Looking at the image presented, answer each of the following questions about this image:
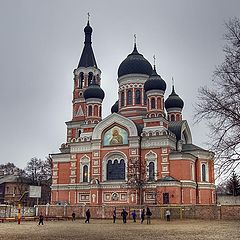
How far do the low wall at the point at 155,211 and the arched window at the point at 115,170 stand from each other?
748 cm

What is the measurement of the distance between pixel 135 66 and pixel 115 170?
14745 millimetres

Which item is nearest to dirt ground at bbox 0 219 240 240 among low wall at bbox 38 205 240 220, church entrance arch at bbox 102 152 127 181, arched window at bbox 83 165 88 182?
low wall at bbox 38 205 240 220

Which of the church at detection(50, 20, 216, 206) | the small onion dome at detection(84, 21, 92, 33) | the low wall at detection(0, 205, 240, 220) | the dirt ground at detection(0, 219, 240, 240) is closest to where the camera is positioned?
the dirt ground at detection(0, 219, 240, 240)

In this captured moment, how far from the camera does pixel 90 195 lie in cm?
4741

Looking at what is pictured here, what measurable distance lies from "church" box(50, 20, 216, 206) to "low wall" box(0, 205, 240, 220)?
518cm

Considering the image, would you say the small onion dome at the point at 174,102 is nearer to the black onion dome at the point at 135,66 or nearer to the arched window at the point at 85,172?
the black onion dome at the point at 135,66

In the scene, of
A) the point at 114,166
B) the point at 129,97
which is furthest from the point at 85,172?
the point at 129,97

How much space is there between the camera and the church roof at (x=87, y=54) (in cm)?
6022

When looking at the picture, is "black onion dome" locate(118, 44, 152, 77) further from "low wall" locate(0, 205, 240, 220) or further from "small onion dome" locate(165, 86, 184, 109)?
"low wall" locate(0, 205, 240, 220)

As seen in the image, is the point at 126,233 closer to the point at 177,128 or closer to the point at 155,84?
the point at 155,84

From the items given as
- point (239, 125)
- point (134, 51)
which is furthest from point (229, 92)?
point (134, 51)

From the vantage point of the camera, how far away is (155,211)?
37.9 m

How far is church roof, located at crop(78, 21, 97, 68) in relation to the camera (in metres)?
60.2

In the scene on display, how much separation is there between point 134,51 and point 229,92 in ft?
142
